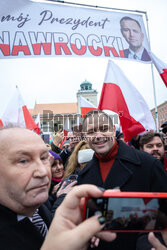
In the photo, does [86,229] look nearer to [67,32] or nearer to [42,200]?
[42,200]

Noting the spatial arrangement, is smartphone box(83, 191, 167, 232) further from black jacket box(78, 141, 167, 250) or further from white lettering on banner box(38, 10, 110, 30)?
white lettering on banner box(38, 10, 110, 30)

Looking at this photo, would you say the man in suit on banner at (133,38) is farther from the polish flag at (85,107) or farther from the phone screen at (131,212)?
the phone screen at (131,212)

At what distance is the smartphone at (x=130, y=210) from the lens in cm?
75

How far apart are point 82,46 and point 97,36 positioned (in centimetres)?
53

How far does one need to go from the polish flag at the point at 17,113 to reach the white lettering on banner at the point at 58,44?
38.5 inches

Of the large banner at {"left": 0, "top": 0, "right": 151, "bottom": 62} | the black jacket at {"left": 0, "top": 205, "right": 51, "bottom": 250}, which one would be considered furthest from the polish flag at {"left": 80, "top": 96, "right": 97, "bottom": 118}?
the black jacket at {"left": 0, "top": 205, "right": 51, "bottom": 250}

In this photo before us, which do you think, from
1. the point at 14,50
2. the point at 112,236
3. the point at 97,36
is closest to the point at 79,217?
the point at 112,236

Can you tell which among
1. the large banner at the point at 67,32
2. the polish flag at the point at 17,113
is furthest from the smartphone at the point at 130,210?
the large banner at the point at 67,32

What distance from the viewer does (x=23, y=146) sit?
0.93 m

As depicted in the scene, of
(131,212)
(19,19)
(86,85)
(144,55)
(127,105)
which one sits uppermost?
(86,85)

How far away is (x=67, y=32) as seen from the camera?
5168 millimetres

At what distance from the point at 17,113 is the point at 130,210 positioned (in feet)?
13.8

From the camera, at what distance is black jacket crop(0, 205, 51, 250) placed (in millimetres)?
806

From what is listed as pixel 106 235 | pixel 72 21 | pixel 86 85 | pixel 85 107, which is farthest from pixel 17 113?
pixel 86 85
